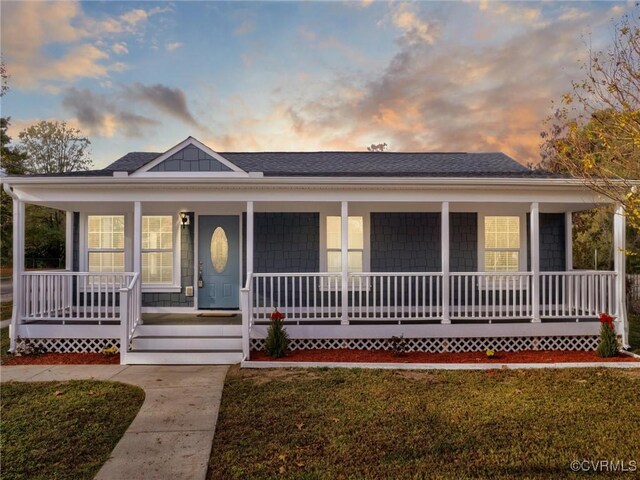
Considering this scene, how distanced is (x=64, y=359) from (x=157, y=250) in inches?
118

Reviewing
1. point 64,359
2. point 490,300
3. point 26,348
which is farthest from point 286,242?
point 26,348

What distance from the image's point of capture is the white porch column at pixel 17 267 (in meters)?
7.39

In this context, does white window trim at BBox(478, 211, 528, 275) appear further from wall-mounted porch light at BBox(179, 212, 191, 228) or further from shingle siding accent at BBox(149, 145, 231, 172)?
wall-mounted porch light at BBox(179, 212, 191, 228)

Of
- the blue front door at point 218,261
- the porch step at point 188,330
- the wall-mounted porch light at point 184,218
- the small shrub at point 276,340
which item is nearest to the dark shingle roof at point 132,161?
the wall-mounted porch light at point 184,218

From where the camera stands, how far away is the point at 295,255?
9211 millimetres

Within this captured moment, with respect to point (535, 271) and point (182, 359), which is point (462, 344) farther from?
point (182, 359)

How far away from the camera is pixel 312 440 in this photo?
3951 millimetres

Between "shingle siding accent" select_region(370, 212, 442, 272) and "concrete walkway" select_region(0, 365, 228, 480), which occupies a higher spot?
"shingle siding accent" select_region(370, 212, 442, 272)

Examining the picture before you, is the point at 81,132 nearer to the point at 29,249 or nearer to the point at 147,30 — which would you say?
the point at 29,249

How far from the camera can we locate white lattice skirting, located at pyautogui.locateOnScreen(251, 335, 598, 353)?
7.68 m

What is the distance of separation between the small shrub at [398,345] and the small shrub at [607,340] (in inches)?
145

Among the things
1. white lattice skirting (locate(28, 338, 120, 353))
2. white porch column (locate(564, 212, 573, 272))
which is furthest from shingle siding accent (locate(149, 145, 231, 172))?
white porch column (locate(564, 212, 573, 272))

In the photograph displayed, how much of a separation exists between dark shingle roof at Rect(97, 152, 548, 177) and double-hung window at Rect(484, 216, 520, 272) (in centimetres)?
136

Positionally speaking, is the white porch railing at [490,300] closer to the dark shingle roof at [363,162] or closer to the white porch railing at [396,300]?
the white porch railing at [396,300]
